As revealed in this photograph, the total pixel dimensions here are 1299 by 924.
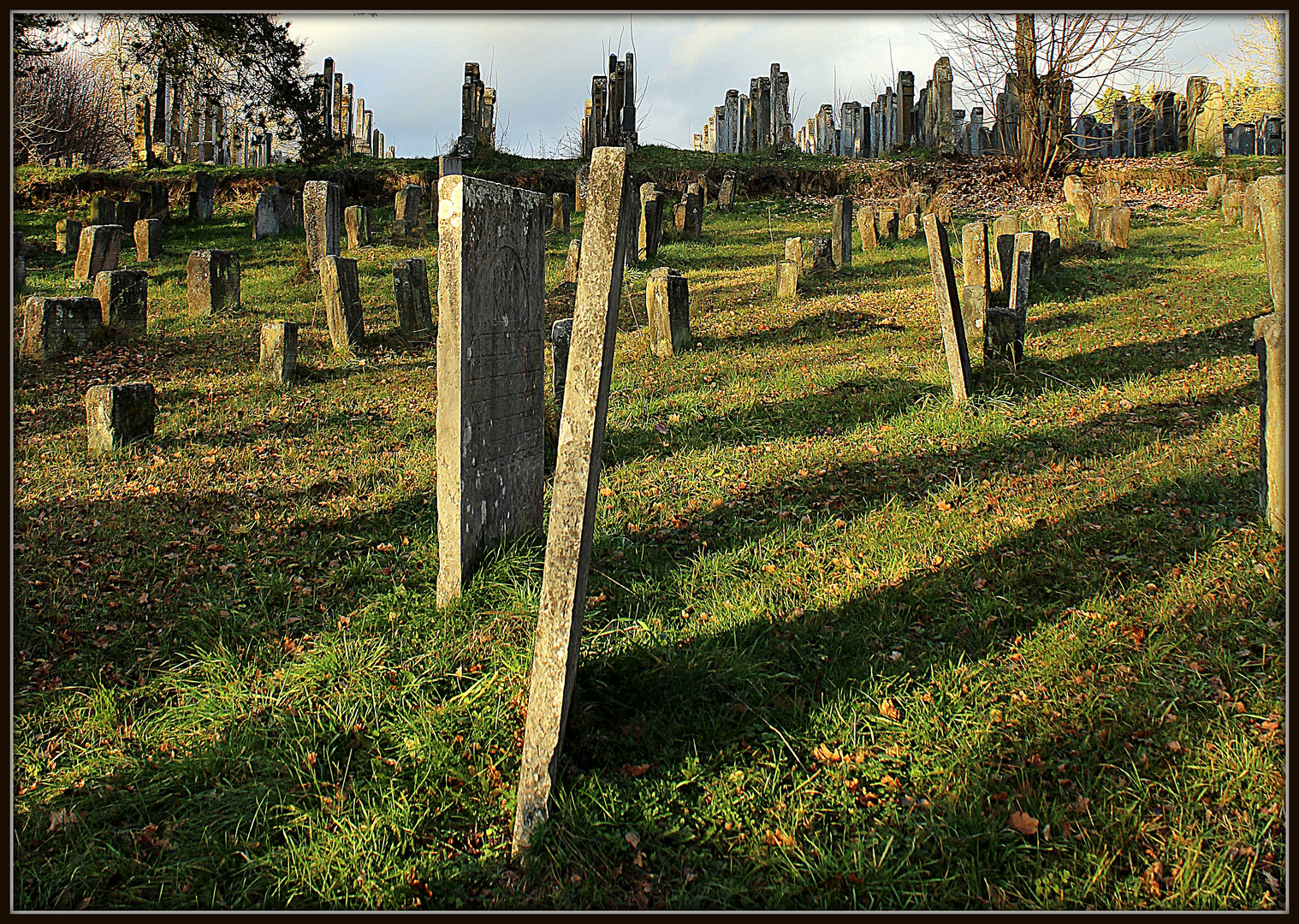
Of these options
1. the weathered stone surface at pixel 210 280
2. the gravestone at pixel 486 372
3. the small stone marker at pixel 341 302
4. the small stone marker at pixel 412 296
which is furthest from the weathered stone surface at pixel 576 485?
the weathered stone surface at pixel 210 280

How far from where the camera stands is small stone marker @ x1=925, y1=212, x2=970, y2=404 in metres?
7.58

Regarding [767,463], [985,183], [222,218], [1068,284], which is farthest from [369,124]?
[767,463]

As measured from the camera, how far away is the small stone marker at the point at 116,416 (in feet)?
22.6

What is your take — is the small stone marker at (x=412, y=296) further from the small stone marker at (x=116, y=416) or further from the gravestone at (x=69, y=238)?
the gravestone at (x=69, y=238)

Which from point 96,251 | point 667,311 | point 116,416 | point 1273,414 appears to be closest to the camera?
point 1273,414

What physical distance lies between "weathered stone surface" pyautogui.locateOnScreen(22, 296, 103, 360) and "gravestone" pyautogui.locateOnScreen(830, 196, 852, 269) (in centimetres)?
1106

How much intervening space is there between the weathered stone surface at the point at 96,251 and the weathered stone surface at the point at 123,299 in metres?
2.85

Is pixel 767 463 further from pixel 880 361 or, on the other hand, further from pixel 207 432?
pixel 207 432

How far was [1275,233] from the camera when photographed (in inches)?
197

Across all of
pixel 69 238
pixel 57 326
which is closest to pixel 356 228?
pixel 69 238

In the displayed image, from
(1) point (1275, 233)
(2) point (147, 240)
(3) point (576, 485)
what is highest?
(2) point (147, 240)

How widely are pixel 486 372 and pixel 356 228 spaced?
13.6m

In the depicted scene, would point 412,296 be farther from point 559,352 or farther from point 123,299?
point 559,352

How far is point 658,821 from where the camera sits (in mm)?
3016
